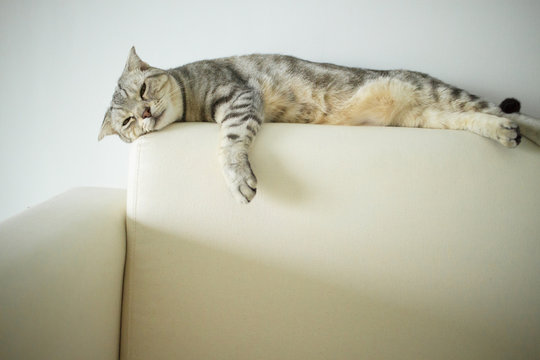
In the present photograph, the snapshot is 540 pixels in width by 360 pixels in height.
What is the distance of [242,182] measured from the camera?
622mm

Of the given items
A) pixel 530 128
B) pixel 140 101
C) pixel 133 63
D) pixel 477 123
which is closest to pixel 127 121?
pixel 140 101

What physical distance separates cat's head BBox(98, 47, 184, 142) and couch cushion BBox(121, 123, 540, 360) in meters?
0.12

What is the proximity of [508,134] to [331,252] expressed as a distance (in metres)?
0.57

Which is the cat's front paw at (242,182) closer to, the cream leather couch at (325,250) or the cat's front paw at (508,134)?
the cream leather couch at (325,250)

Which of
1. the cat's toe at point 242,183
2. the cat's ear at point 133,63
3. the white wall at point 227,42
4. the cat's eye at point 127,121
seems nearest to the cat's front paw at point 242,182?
the cat's toe at point 242,183

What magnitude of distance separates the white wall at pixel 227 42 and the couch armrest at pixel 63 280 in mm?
602

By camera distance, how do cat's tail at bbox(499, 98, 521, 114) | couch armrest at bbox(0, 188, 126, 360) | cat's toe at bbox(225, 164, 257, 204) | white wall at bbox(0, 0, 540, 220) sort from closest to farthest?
couch armrest at bbox(0, 188, 126, 360) < cat's toe at bbox(225, 164, 257, 204) < cat's tail at bbox(499, 98, 521, 114) < white wall at bbox(0, 0, 540, 220)

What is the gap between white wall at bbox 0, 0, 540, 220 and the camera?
98 cm

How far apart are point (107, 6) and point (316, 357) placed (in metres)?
1.37

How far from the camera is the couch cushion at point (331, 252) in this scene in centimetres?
64

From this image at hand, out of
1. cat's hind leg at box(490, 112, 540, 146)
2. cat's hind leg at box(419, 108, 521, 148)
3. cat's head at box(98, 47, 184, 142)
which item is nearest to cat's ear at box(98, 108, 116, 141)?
cat's head at box(98, 47, 184, 142)

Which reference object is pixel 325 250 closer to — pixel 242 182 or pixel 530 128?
pixel 242 182

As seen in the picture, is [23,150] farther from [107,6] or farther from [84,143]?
[107,6]

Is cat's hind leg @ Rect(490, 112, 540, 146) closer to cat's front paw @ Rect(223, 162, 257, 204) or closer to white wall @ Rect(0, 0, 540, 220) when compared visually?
white wall @ Rect(0, 0, 540, 220)
